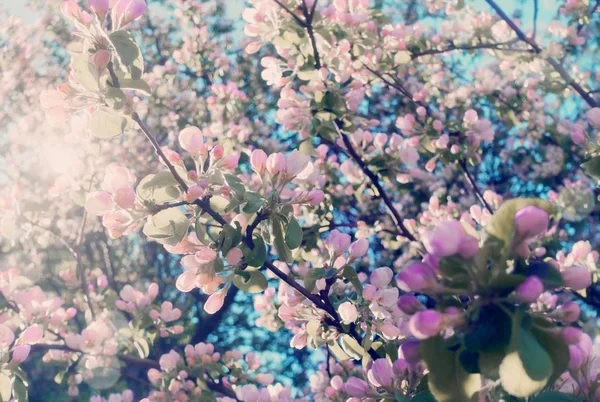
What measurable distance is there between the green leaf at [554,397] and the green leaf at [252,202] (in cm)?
74

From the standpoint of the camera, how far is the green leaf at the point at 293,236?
1417 millimetres

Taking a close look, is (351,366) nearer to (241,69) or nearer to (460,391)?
(460,391)

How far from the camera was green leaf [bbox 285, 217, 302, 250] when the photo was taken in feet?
4.65

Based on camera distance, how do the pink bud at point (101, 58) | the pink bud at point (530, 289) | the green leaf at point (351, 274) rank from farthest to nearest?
the green leaf at point (351, 274), the pink bud at point (101, 58), the pink bud at point (530, 289)

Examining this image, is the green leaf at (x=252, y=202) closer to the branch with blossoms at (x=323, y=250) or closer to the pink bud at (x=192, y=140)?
the branch with blossoms at (x=323, y=250)

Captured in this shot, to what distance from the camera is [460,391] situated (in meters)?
0.88

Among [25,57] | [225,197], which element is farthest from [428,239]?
[25,57]

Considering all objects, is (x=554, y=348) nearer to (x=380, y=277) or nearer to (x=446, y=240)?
(x=446, y=240)

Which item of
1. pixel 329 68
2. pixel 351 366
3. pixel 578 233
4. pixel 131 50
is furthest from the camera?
pixel 578 233

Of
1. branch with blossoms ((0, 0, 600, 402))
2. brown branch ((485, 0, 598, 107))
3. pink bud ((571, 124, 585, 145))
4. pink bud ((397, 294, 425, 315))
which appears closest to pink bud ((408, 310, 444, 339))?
branch with blossoms ((0, 0, 600, 402))

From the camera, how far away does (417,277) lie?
0.89m

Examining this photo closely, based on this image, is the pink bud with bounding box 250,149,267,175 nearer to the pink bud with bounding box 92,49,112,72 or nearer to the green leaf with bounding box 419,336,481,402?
the pink bud with bounding box 92,49,112,72

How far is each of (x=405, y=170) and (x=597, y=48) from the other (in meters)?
3.90

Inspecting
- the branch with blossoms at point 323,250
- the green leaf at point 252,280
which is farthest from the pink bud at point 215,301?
the green leaf at point 252,280
